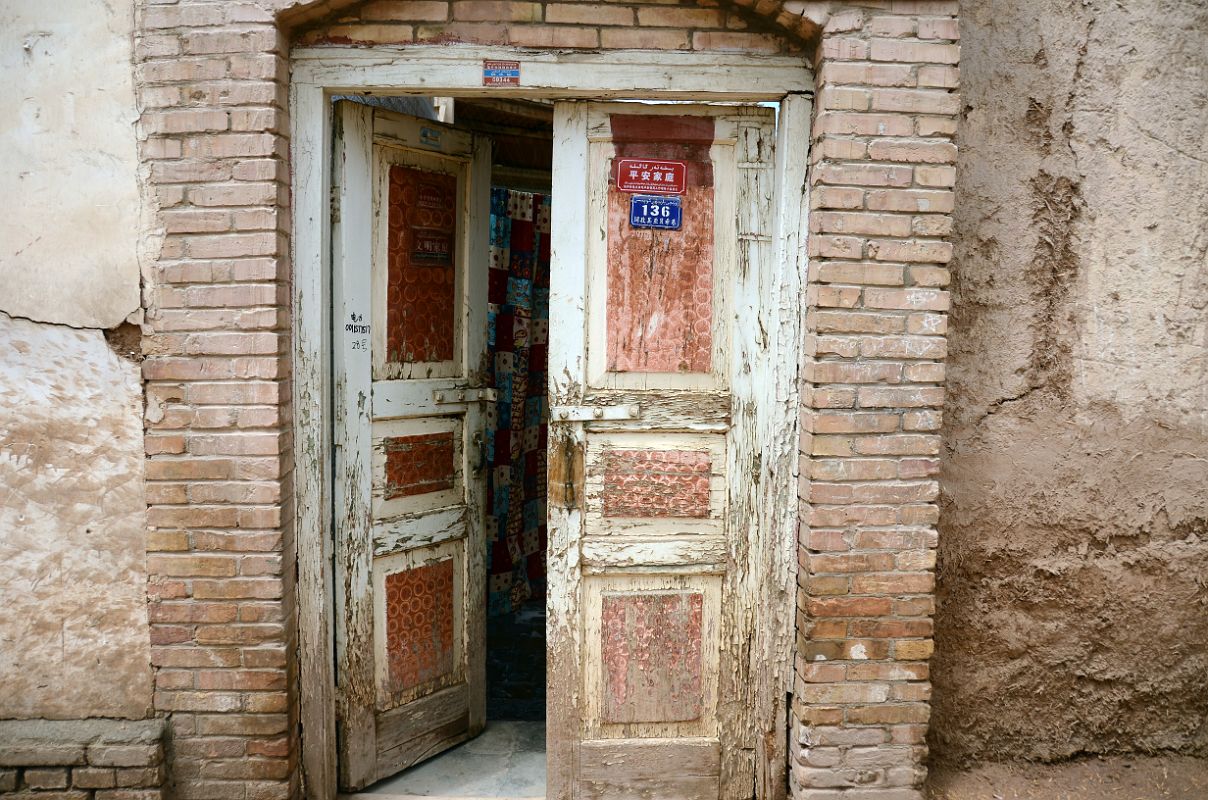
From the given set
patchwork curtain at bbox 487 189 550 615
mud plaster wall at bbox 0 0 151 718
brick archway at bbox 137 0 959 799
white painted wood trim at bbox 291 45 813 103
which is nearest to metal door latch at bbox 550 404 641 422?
brick archway at bbox 137 0 959 799

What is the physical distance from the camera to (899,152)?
2426 mm

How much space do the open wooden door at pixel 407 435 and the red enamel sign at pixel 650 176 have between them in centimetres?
77

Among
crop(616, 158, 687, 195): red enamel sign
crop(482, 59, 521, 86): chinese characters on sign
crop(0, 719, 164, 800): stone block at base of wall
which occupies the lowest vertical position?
crop(0, 719, 164, 800): stone block at base of wall

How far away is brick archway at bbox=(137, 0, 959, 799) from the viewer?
2.41 meters

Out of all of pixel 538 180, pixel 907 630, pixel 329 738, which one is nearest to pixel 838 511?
pixel 907 630

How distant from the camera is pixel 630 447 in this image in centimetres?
269

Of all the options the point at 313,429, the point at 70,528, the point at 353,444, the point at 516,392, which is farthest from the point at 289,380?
the point at 516,392

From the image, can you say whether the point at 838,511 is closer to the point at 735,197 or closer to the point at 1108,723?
the point at 735,197

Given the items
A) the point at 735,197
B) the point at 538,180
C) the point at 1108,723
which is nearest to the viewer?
the point at 735,197

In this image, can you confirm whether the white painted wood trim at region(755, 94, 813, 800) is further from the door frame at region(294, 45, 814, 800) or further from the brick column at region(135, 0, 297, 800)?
the brick column at region(135, 0, 297, 800)

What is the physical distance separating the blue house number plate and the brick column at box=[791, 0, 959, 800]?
45 centimetres

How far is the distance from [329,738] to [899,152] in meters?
2.67

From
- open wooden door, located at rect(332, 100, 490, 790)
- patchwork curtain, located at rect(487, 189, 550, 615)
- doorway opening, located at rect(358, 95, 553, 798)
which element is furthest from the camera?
patchwork curtain, located at rect(487, 189, 550, 615)

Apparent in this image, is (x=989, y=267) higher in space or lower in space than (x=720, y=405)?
higher
